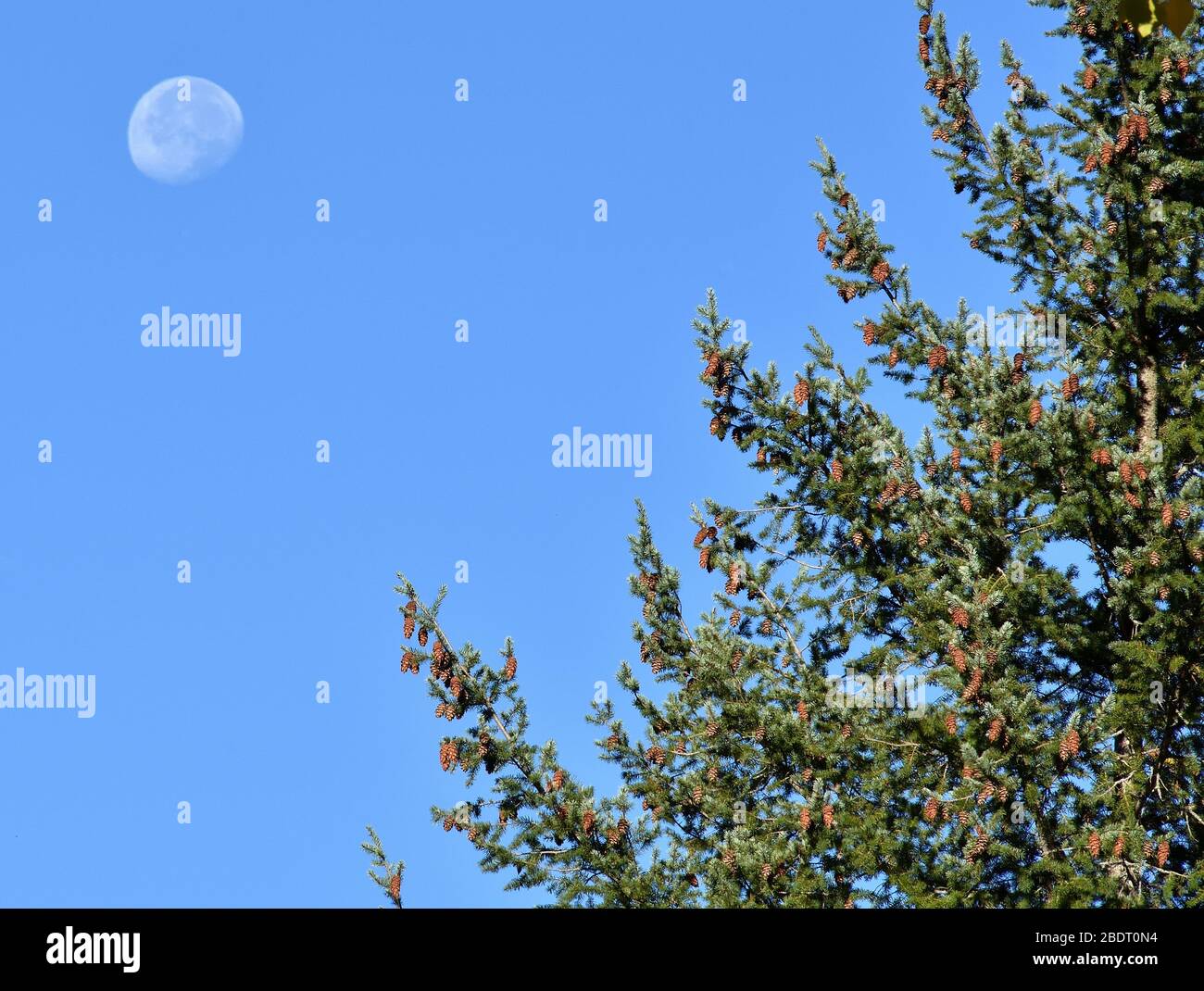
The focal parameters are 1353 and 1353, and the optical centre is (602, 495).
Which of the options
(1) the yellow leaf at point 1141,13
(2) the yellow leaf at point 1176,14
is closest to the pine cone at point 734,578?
(1) the yellow leaf at point 1141,13

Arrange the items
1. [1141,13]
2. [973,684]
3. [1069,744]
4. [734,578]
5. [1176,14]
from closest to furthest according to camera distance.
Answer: [1176,14] → [1141,13] → [973,684] → [1069,744] → [734,578]

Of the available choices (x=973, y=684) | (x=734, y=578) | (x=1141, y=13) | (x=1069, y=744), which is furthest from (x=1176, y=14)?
(x=734, y=578)

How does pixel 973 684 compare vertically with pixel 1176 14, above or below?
below

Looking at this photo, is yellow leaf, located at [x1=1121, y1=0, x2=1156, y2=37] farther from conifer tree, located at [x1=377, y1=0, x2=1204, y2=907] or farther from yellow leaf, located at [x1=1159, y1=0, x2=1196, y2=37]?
conifer tree, located at [x1=377, y1=0, x2=1204, y2=907]

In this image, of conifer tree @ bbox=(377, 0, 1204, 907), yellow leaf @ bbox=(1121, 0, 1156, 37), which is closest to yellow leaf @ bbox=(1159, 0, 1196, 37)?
yellow leaf @ bbox=(1121, 0, 1156, 37)

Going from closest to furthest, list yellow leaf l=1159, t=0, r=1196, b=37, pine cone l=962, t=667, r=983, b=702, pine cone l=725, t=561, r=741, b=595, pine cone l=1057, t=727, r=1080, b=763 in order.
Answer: yellow leaf l=1159, t=0, r=1196, b=37
pine cone l=962, t=667, r=983, b=702
pine cone l=1057, t=727, r=1080, b=763
pine cone l=725, t=561, r=741, b=595

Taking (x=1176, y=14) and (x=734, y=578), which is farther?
(x=734, y=578)

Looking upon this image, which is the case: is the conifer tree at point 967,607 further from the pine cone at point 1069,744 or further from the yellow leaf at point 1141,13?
the yellow leaf at point 1141,13

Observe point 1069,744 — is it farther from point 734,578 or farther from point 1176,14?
point 1176,14

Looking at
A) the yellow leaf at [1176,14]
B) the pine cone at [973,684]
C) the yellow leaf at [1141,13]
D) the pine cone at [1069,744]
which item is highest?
the yellow leaf at [1141,13]

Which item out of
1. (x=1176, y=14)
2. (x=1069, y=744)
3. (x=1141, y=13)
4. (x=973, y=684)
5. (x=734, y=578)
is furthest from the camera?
(x=734, y=578)

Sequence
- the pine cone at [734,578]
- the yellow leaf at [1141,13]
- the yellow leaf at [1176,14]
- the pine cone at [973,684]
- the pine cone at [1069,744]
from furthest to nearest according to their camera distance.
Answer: the pine cone at [734,578] < the pine cone at [1069,744] < the pine cone at [973,684] < the yellow leaf at [1141,13] < the yellow leaf at [1176,14]
